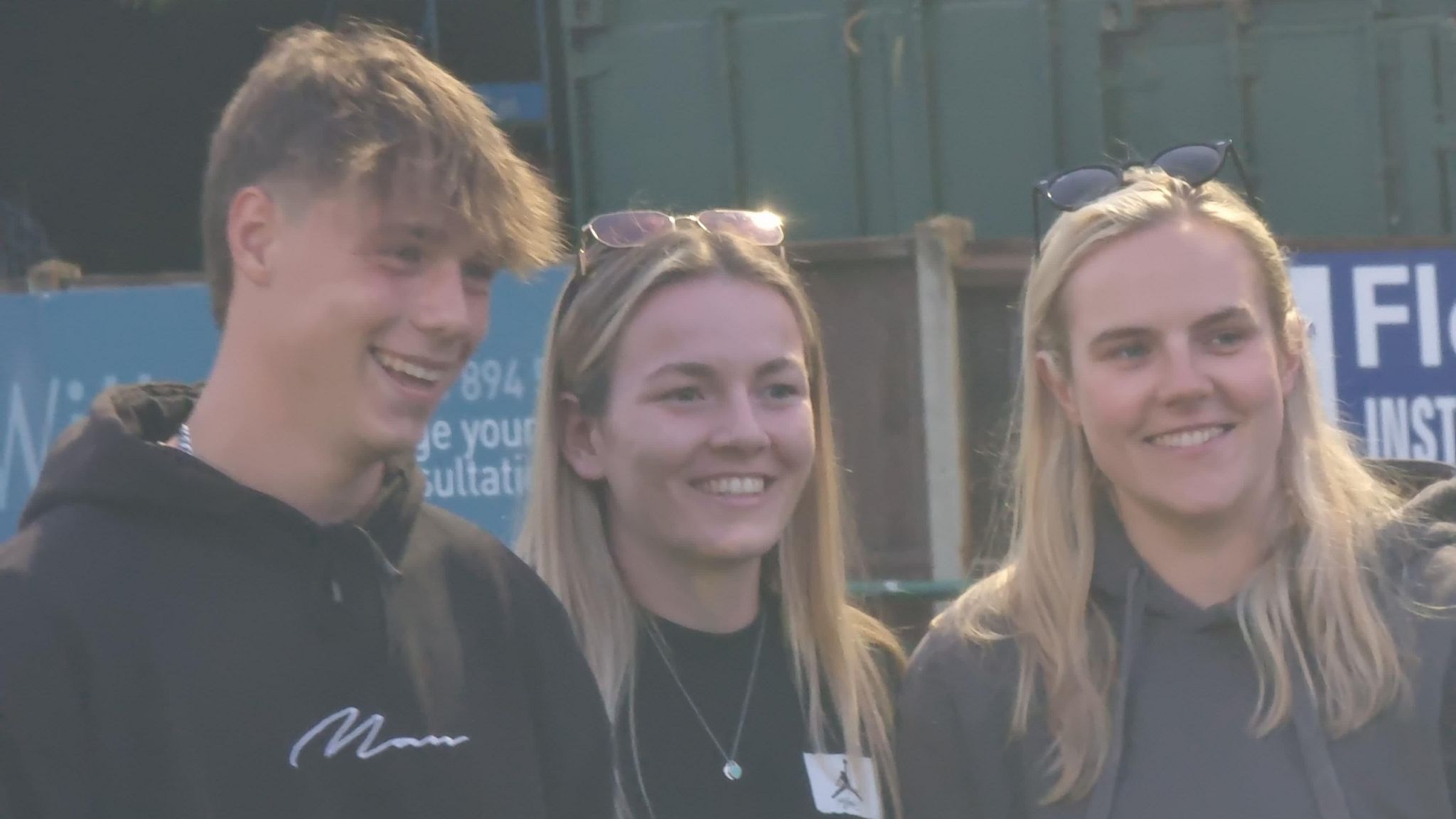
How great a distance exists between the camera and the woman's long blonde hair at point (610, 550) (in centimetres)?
267

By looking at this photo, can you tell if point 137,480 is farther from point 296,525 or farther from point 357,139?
point 357,139

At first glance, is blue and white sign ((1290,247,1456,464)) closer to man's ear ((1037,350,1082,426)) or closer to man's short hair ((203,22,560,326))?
man's ear ((1037,350,1082,426))

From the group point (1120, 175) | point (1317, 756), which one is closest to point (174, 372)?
point (1120, 175)

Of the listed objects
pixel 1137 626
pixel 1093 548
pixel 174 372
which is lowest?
pixel 1137 626

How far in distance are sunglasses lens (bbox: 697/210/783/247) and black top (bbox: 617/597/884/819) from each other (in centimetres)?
62

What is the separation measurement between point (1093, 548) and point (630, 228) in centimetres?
87

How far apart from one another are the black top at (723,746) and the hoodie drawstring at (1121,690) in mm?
343

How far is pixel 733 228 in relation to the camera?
2.86 metres

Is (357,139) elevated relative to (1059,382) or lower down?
elevated

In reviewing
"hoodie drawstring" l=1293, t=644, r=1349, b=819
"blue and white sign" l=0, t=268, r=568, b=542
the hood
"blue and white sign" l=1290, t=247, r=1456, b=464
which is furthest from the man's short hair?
"blue and white sign" l=1290, t=247, r=1456, b=464

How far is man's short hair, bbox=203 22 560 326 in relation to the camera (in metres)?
1.86

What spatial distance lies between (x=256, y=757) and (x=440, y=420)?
3.25 metres

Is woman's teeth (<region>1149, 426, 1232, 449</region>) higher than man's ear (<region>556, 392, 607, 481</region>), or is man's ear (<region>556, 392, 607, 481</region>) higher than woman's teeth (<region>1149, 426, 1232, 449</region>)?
man's ear (<region>556, 392, 607, 481</region>)

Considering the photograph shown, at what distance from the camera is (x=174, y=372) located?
17.0 feet
